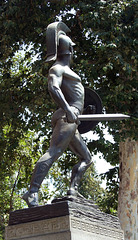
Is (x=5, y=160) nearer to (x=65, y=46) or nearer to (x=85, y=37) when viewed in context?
(x=85, y=37)

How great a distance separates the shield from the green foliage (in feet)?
17.4

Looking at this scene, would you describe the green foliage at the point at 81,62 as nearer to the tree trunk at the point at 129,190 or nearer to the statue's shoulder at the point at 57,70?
the tree trunk at the point at 129,190

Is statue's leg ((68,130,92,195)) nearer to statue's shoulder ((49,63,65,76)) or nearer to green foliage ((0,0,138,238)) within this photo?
statue's shoulder ((49,63,65,76))

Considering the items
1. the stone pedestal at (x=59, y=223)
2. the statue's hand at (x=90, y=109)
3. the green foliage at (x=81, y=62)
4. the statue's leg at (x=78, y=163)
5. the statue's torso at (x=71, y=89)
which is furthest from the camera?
the green foliage at (x=81, y=62)

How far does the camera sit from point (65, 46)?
275 inches

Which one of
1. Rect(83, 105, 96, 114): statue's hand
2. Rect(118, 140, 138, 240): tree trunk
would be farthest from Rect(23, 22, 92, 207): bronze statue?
Rect(118, 140, 138, 240): tree trunk

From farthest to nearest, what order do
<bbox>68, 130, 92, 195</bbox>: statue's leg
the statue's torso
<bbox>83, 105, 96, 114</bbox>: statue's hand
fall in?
<bbox>83, 105, 96, 114</bbox>: statue's hand
the statue's torso
<bbox>68, 130, 92, 195</bbox>: statue's leg

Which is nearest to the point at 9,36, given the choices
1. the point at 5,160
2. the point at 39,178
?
the point at 5,160

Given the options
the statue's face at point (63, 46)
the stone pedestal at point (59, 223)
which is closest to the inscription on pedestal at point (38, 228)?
the stone pedestal at point (59, 223)

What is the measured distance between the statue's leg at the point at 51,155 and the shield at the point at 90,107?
2.30 ft

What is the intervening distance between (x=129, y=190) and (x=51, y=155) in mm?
8258

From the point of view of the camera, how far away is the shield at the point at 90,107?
7.17m

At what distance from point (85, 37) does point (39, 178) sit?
31.3 feet

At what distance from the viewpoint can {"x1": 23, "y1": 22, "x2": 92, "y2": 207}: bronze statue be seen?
6.24 meters
